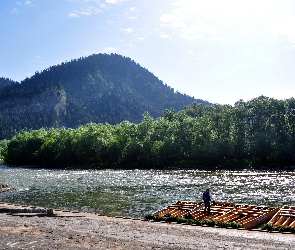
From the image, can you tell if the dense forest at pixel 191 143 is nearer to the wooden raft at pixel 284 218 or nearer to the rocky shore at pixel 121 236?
the wooden raft at pixel 284 218

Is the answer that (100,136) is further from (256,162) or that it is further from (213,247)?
(213,247)

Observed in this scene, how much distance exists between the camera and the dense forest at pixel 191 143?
95.1 meters

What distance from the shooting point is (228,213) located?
108ft

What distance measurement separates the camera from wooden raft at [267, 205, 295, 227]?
28.1 metres

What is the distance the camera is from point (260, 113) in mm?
105125

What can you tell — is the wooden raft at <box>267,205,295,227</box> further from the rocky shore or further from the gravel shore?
the gravel shore

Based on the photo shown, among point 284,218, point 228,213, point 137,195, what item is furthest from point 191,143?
point 284,218

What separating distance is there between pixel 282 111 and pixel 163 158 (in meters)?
38.5

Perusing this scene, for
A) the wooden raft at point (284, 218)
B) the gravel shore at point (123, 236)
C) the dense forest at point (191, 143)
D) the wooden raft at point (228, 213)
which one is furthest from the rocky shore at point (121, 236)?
the dense forest at point (191, 143)

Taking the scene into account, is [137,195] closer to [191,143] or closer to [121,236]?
[121,236]

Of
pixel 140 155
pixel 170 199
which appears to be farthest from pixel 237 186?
pixel 140 155

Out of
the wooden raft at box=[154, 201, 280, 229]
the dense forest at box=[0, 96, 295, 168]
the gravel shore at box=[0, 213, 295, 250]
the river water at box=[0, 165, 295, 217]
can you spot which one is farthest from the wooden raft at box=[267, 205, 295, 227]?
the dense forest at box=[0, 96, 295, 168]

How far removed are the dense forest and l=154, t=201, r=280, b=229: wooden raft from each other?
5934 centimetres

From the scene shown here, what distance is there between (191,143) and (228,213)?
3042 inches
